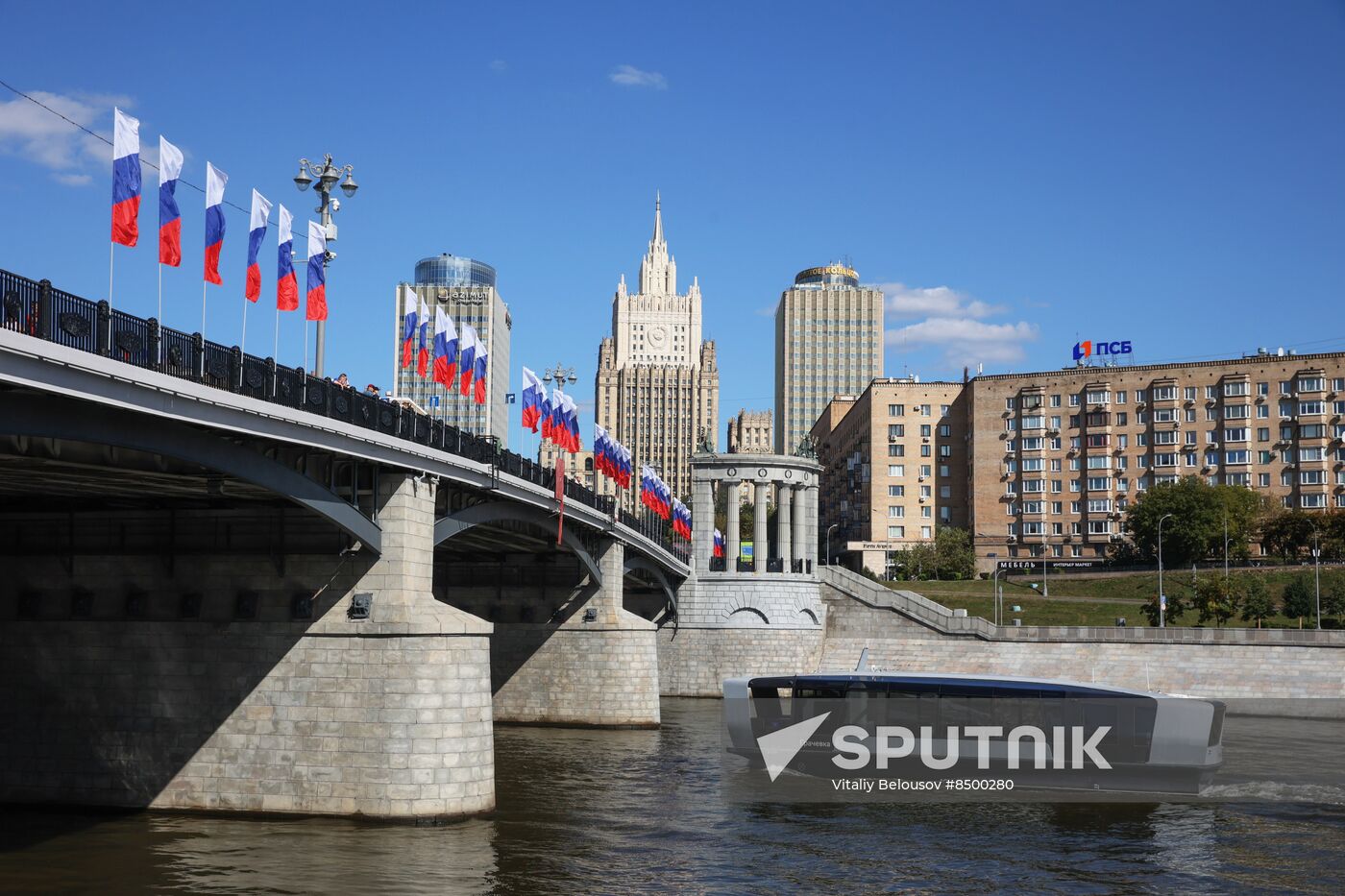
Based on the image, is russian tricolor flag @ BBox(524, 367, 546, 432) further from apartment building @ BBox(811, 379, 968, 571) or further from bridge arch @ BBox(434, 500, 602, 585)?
apartment building @ BBox(811, 379, 968, 571)

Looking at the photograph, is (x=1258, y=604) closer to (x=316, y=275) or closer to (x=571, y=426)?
(x=571, y=426)

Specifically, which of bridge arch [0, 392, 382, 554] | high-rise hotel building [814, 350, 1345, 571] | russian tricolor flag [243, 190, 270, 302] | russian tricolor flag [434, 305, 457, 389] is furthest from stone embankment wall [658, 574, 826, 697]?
russian tricolor flag [243, 190, 270, 302]

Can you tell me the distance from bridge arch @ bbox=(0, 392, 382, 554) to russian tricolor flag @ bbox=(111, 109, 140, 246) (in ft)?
11.3

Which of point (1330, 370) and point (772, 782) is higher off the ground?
point (1330, 370)

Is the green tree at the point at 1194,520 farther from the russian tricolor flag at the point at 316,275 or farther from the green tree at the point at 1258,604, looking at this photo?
the russian tricolor flag at the point at 316,275

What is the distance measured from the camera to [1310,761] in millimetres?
51969

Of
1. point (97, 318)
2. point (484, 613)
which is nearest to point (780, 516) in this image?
point (484, 613)

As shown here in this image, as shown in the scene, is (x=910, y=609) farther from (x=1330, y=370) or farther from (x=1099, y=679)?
(x=1330, y=370)

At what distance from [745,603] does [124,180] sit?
60853mm

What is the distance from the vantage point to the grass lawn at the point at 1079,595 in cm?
9531

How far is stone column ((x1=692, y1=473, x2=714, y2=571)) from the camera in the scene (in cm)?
8362

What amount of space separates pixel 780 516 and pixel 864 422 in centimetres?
5305

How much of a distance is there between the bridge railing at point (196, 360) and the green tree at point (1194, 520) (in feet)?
258

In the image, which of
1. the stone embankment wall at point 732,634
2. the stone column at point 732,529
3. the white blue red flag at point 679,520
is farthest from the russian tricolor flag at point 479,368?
the white blue red flag at point 679,520
